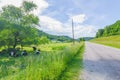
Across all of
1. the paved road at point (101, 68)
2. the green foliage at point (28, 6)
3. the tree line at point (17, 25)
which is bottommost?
the paved road at point (101, 68)

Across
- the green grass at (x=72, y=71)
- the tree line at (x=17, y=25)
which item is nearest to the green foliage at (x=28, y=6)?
the tree line at (x=17, y=25)

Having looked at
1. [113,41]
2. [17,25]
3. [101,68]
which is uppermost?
[17,25]

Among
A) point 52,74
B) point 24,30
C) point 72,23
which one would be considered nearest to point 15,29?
point 24,30

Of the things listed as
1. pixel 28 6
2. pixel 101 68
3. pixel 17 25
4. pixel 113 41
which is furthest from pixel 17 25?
pixel 113 41

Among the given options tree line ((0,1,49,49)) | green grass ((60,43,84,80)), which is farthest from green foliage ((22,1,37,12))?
green grass ((60,43,84,80))

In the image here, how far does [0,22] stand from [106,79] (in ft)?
130

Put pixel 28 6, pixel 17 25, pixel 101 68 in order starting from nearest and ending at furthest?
pixel 101 68 < pixel 17 25 < pixel 28 6

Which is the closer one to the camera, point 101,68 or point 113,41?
point 101,68

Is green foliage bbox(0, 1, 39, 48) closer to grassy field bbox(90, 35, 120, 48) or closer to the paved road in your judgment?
grassy field bbox(90, 35, 120, 48)

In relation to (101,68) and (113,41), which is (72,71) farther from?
(113,41)

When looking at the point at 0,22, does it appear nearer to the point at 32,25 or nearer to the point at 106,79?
the point at 32,25

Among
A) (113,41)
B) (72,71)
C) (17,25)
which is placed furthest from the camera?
(113,41)

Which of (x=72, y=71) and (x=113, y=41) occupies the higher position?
(x=113, y=41)

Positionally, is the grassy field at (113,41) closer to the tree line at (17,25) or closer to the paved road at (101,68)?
the tree line at (17,25)
